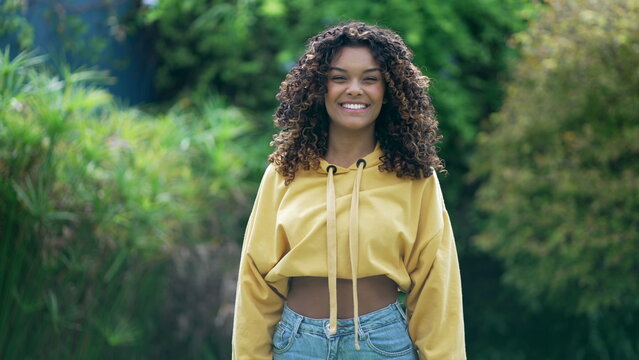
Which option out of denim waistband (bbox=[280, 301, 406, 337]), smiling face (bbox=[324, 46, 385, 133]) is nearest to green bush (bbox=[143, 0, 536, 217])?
smiling face (bbox=[324, 46, 385, 133])

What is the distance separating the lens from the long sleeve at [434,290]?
2.29m

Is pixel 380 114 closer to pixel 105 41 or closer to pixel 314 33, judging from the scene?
pixel 314 33

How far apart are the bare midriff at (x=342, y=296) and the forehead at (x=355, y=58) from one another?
0.65 metres

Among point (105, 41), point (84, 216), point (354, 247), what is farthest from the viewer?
point (105, 41)

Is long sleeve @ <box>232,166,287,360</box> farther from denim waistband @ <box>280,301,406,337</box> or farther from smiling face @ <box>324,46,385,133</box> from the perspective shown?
smiling face @ <box>324,46,385,133</box>

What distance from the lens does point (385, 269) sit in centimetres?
227

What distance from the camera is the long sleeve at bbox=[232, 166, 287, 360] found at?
7.77 ft

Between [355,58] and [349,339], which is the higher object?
[355,58]

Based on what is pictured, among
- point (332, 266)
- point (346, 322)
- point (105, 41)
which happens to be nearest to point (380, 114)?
point (332, 266)

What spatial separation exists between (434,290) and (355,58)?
737mm

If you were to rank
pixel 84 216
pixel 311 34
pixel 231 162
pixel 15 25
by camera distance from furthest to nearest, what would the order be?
pixel 311 34, pixel 231 162, pixel 15 25, pixel 84 216

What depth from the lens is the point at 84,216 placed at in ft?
13.3

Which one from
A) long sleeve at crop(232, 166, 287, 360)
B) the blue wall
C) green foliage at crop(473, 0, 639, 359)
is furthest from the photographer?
the blue wall

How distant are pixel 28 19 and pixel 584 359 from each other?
15.3 ft
